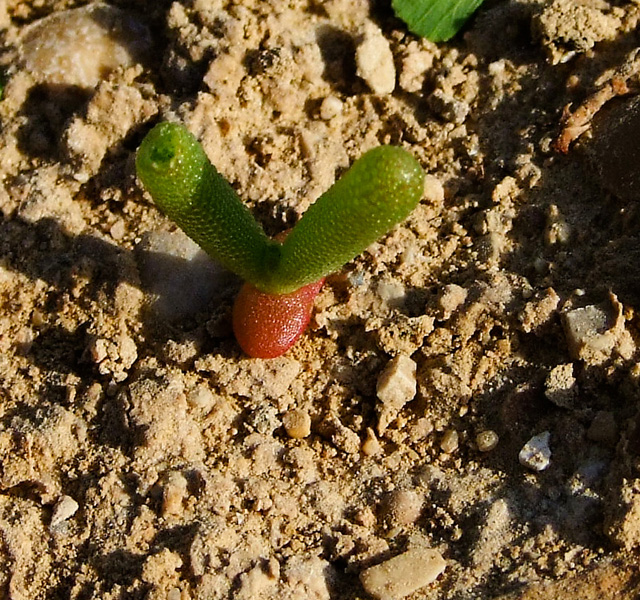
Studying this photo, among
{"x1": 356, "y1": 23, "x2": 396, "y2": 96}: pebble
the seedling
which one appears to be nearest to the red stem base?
the seedling

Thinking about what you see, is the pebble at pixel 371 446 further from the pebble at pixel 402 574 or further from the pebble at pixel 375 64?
the pebble at pixel 375 64

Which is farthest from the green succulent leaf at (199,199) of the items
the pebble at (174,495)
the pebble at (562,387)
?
the pebble at (562,387)

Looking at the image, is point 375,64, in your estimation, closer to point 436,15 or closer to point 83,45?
point 436,15

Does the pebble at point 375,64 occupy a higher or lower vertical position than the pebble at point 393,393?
higher

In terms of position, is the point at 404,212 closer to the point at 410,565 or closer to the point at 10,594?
the point at 410,565

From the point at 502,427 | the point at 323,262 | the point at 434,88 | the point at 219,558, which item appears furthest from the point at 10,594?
the point at 434,88

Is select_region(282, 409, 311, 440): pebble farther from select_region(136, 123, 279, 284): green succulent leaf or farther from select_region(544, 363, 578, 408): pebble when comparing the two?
select_region(544, 363, 578, 408): pebble

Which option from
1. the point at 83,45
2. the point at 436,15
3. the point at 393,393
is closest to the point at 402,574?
the point at 393,393
